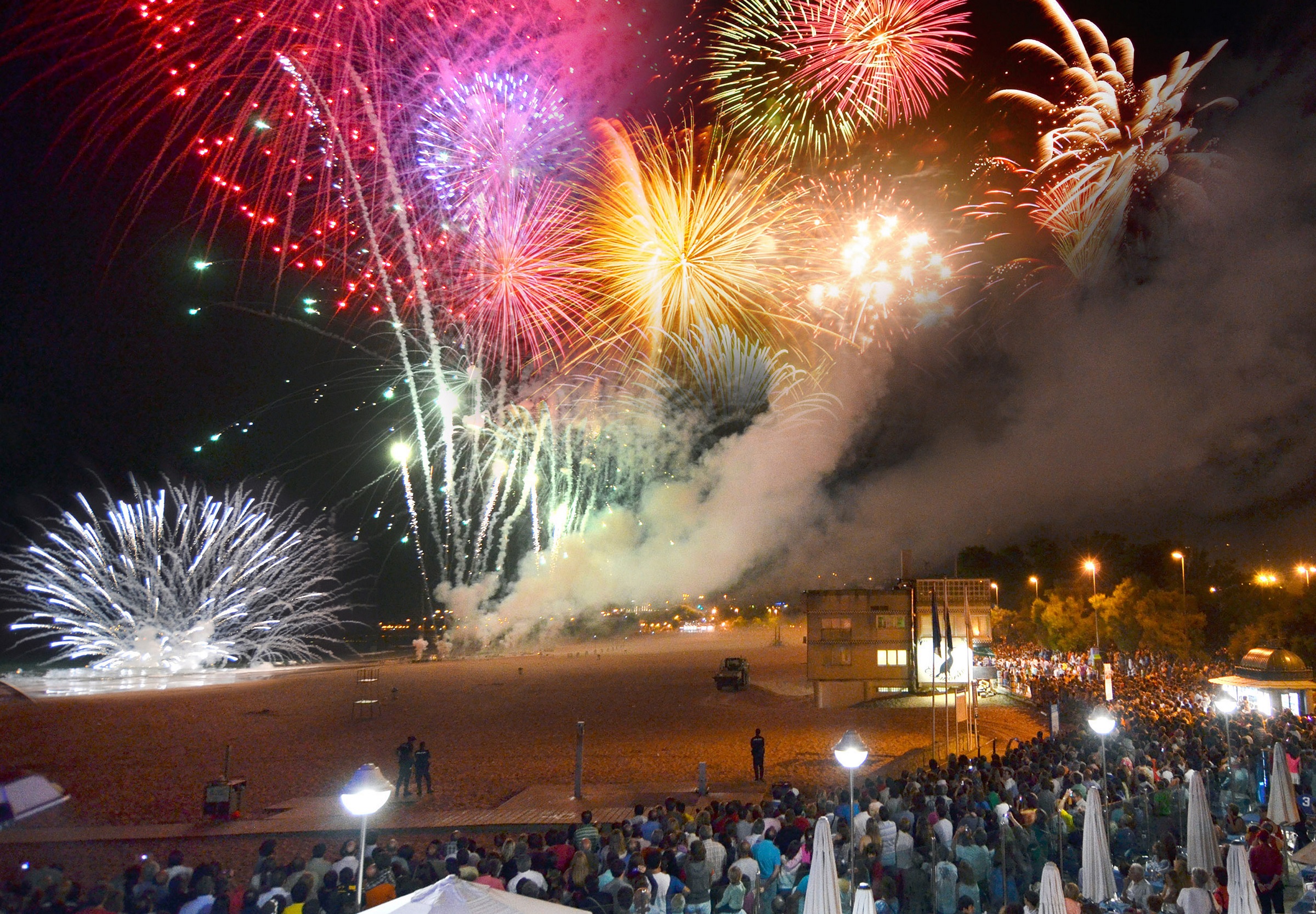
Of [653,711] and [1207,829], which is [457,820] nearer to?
[1207,829]

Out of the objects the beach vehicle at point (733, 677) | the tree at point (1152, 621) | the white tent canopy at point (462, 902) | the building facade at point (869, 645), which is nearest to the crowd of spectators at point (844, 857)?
the white tent canopy at point (462, 902)

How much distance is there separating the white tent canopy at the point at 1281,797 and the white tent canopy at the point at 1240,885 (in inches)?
209

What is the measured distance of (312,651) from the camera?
68.6 meters

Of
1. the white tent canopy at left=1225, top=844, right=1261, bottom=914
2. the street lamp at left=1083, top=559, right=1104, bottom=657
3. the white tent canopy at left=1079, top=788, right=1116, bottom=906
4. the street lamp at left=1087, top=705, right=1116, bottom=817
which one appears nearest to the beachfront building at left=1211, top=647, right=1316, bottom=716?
the street lamp at left=1087, top=705, right=1116, bottom=817

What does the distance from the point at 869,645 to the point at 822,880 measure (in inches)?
960

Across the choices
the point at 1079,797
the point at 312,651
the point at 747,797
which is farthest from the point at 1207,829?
the point at 312,651

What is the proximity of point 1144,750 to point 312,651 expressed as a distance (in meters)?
66.6

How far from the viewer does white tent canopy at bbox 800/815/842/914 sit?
21.9 feet

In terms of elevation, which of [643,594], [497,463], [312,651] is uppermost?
[497,463]

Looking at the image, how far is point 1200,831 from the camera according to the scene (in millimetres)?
8883

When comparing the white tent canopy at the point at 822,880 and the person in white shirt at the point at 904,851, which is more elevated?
the white tent canopy at the point at 822,880

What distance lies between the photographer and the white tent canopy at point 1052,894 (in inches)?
238

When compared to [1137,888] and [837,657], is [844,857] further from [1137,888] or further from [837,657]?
[837,657]

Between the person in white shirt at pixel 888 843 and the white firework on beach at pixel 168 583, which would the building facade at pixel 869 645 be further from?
the white firework on beach at pixel 168 583
